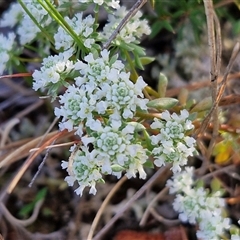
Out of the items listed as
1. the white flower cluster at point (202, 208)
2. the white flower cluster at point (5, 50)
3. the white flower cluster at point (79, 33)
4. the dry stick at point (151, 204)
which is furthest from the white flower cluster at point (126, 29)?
the dry stick at point (151, 204)

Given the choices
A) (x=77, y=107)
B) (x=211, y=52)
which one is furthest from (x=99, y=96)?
(x=211, y=52)

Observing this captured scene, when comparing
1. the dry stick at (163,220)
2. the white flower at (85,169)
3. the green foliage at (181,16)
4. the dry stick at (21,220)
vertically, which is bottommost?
the dry stick at (163,220)

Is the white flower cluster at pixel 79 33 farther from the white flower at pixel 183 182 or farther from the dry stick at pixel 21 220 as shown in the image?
the dry stick at pixel 21 220

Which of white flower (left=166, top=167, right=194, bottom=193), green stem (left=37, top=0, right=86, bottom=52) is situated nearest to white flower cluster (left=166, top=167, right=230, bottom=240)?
white flower (left=166, top=167, right=194, bottom=193)

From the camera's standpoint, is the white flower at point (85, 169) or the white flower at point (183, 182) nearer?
the white flower at point (85, 169)

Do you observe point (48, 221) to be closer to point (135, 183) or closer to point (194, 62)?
point (135, 183)
